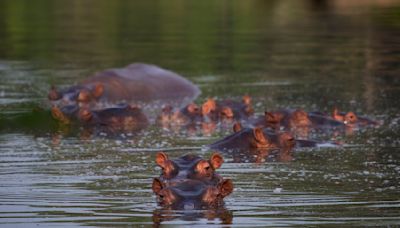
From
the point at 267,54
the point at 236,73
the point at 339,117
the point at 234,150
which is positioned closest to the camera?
the point at 234,150

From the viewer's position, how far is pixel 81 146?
1058 cm

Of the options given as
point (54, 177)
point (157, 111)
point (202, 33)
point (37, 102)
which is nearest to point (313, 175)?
point (54, 177)

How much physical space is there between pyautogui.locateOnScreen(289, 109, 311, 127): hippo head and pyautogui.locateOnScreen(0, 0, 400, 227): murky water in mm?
794

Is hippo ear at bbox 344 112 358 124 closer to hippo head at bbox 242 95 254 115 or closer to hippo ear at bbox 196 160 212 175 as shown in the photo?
hippo head at bbox 242 95 254 115

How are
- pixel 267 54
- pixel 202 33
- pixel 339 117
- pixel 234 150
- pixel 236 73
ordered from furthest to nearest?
1. pixel 202 33
2. pixel 267 54
3. pixel 236 73
4. pixel 339 117
5. pixel 234 150

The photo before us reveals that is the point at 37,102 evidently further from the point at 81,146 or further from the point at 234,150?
the point at 234,150

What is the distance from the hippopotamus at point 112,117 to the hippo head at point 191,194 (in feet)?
14.9

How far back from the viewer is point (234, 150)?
1010 centimetres

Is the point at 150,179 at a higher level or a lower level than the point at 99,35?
higher

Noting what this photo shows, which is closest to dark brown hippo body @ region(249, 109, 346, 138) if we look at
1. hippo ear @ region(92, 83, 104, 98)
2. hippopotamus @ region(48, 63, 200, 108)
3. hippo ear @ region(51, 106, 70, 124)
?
hippo ear @ region(51, 106, 70, 124)

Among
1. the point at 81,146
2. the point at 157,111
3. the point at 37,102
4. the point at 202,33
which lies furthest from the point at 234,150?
the point at 202,33

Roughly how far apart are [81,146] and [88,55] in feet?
30.6

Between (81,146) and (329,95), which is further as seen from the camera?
(329,95)

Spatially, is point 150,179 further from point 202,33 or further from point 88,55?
point 202,33
